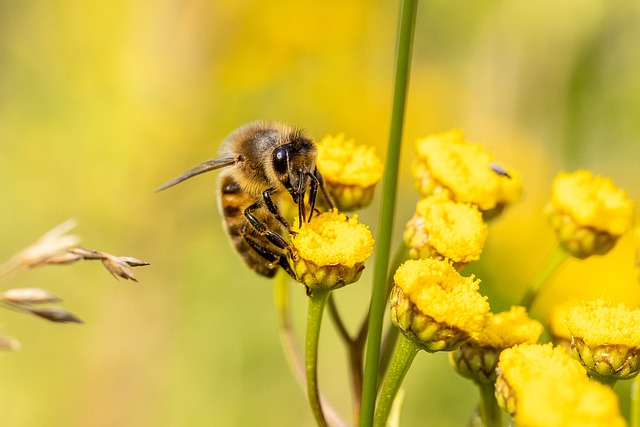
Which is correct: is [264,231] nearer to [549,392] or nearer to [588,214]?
[588,214]

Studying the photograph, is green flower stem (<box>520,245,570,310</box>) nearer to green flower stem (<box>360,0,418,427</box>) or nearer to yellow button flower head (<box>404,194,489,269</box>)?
yellow button flower head (<box>404,194,489,269</box>)

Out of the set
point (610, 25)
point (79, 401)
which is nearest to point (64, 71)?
point (79, 401)

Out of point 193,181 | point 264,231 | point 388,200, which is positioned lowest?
point 193,181

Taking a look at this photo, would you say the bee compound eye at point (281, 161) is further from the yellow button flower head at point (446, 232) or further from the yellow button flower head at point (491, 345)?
the yellow button flower head at point (491, 345)

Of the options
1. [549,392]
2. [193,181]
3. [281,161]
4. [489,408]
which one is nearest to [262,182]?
[281,161]

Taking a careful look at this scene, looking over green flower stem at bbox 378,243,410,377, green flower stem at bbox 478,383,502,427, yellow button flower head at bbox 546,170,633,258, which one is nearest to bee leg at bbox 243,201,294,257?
green flower stem at bbox 378,243,410,377

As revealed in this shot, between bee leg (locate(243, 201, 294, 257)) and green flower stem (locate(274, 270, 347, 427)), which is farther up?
bee leg (locate(243, 201, 294, 257))

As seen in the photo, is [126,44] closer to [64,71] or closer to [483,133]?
[64,71]
